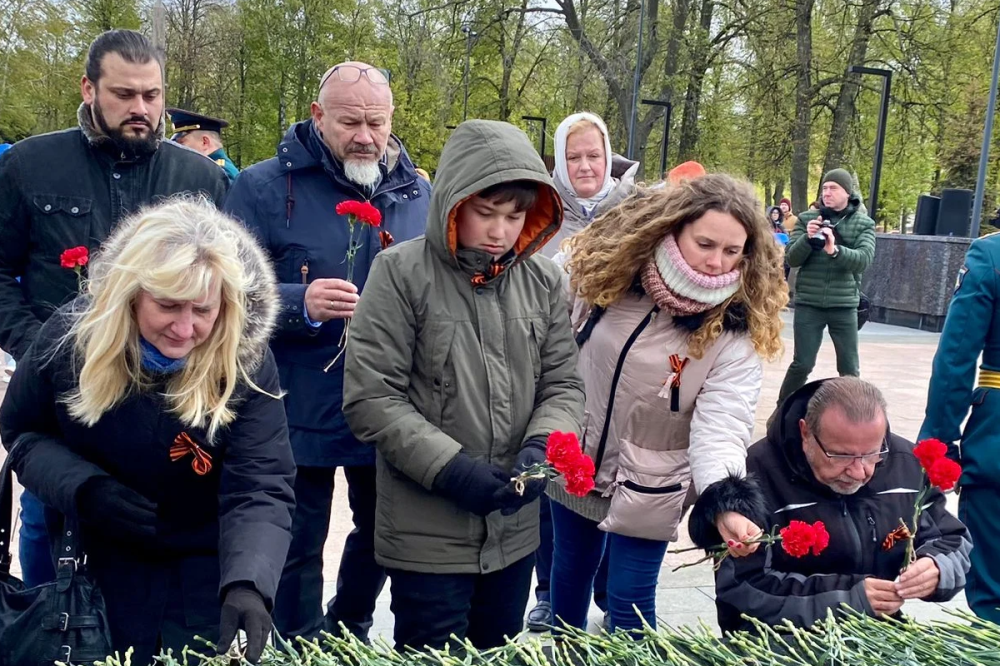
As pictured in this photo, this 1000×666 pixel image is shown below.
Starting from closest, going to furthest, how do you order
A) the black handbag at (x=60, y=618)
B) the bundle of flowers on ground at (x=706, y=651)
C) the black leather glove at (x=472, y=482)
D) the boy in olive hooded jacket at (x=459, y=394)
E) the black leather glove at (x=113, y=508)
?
the bundle of flowers on ground at (x=706, y=651), the black handbag at (x=60, y=618), the black leather glove at (x=113, y=508), the black leather glove at (x=472, y=482), the boy in olive hooded jacket at (x=459, y=394)

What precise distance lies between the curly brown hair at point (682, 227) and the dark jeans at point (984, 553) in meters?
0.91

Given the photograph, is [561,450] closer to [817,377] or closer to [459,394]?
[459,394]

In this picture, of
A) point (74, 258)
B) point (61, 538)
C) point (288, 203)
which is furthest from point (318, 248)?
point (61, 538)

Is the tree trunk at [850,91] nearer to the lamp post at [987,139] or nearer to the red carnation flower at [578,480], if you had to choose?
the lamp post at [987,139]

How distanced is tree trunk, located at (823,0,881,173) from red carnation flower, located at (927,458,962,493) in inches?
777

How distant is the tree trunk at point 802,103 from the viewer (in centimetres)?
2033

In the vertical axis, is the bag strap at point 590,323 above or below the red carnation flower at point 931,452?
above

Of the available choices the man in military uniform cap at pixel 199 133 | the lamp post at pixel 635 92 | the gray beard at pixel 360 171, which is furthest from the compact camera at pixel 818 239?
the lamp post at pixel 635 92

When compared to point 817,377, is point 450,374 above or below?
above

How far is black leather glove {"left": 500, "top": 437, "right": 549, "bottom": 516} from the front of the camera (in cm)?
232

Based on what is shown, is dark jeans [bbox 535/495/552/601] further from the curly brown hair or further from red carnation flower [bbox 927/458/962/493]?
red carnation flower [bbox 927/458/962/493]

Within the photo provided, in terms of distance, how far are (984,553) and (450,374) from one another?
6.22 feet

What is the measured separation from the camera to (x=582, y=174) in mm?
4121

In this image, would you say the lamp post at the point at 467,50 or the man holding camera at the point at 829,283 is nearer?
the man holding camera at the point at 829,283
